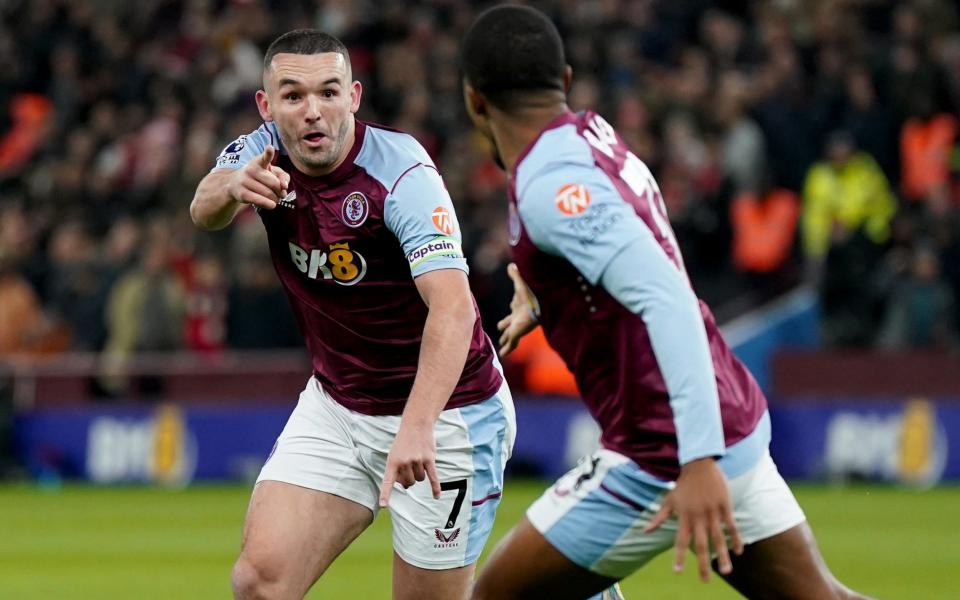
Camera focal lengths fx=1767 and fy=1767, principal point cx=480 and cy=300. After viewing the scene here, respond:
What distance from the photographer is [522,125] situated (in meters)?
5.02

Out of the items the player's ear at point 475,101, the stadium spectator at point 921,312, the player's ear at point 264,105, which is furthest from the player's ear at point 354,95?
the stadium spectator at point 921,312

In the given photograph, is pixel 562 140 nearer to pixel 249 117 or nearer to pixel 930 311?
pixel 930 311

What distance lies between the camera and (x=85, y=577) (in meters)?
11.5

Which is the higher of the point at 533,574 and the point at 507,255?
the point at 533,574

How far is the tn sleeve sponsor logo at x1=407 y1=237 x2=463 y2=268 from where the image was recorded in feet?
19.4

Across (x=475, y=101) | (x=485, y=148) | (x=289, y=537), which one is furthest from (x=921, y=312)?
(x=475, y=101)

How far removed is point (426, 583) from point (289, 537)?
535 millimetres

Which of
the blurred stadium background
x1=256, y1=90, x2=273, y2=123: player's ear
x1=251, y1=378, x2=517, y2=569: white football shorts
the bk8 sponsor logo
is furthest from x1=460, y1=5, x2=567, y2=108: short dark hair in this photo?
the blurred stadium background

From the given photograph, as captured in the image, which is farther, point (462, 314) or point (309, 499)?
point (309, 499)

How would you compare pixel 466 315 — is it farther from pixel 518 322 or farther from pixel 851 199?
pixel 851 199

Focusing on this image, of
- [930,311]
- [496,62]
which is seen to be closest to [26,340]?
[930,311]

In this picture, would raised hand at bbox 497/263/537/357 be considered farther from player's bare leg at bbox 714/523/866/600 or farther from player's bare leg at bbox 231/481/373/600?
player's bare leg at bbox 714/523/866/600

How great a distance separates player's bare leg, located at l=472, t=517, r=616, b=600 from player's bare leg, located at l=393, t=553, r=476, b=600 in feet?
3.53

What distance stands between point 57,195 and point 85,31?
3.22 metres
